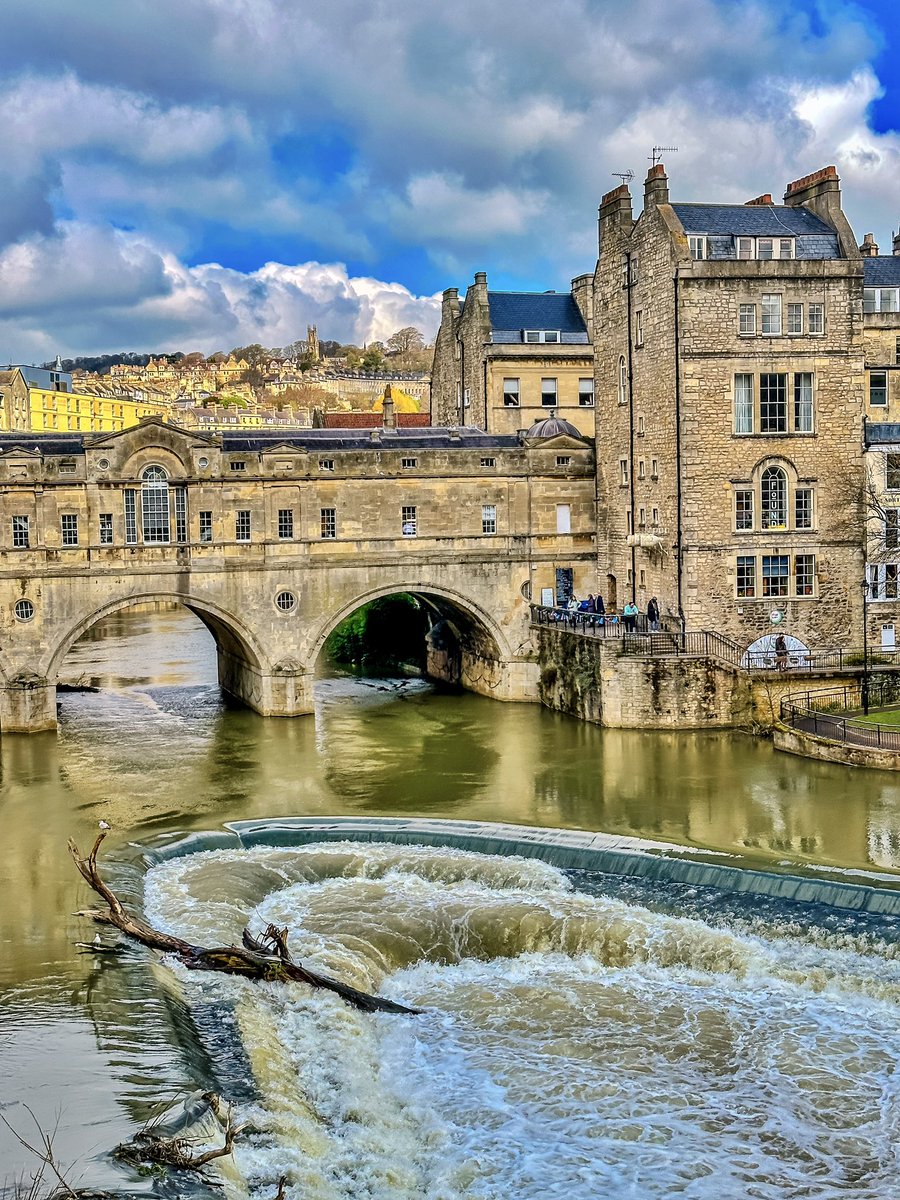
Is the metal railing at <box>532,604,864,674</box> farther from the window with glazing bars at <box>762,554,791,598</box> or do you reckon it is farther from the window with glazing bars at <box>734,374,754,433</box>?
the window with glazing bars at <box>734,374,754,433</box>

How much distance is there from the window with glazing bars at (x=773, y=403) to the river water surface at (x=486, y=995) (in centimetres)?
1023

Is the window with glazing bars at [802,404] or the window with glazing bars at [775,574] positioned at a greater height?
the window with glazing bars at [802,404]

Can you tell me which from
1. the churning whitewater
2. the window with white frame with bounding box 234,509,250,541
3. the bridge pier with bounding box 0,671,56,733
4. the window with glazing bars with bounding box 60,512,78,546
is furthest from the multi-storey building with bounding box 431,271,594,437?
the churning whitewater

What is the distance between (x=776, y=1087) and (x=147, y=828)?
15470mm

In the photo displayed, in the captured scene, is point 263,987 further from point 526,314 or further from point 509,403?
point 526,314

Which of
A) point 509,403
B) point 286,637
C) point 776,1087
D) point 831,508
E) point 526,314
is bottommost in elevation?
point 776,1087

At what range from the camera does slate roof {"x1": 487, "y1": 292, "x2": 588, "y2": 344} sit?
52.2 metres

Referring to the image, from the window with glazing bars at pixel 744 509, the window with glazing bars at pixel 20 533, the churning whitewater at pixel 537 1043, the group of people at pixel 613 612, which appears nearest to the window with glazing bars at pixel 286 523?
the window with glazing bars at pixel 20 533

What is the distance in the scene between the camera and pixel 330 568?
40469 millimetres

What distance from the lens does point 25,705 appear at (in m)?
37.6

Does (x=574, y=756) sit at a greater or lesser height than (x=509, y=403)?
lesser

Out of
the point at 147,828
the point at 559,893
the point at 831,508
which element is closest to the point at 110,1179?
the point at 559,893

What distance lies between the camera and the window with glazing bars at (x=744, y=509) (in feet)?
124

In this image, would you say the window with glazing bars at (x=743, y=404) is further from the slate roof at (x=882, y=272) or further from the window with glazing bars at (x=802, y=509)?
the slate roof at (x=882, y=272)
